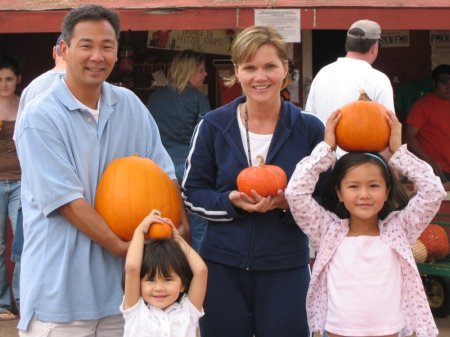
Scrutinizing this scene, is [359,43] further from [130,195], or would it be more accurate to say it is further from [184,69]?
[130,195]

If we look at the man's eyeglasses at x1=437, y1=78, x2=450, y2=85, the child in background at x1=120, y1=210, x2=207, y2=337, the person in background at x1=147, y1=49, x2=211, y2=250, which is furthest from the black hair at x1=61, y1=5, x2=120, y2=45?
the man's eyeglasses at x1=437, y1=78, x2=450, y2=85

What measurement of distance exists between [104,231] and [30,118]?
1.78 feet

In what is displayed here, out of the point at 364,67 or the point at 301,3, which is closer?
the point at 364,67

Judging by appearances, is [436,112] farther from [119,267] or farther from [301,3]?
[119,267]

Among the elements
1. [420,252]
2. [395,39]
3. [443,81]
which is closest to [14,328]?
[420,252]

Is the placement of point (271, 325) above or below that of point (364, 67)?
below

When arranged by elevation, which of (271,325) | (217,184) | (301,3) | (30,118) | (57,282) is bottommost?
(271,325)

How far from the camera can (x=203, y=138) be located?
4.22 m

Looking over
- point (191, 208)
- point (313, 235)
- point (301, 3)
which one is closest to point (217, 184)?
point (191, 208)

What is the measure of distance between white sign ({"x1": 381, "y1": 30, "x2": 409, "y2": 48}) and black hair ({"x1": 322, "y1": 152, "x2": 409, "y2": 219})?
20.5 feet

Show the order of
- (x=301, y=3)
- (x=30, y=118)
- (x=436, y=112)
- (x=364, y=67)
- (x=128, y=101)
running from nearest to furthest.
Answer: (x=30, y=118), (x=128, y=101), (x=364, y=67), (x=301, y=3), (x=436, y=112)

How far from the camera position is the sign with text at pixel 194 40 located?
925cm

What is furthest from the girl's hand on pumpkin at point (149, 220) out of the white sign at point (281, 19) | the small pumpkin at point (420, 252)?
the white sign at point (281, 19)

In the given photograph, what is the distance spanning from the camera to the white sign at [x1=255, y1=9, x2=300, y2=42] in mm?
7516
